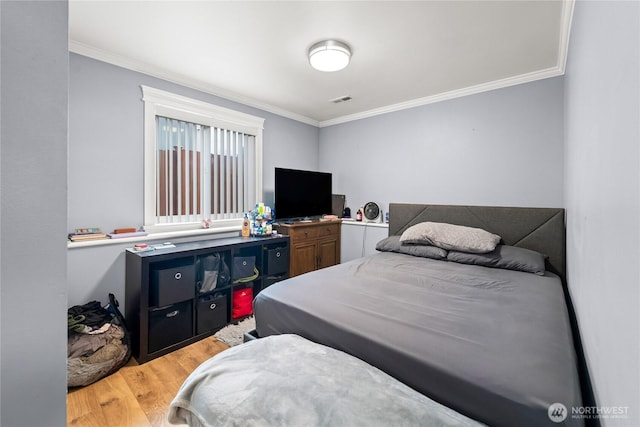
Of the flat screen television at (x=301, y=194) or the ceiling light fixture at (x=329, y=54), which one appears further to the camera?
the flat screen television at (x=301, y=194)

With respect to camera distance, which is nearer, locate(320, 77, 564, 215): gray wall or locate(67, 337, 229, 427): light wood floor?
locate(67, 337, 229, 427): light wood floor

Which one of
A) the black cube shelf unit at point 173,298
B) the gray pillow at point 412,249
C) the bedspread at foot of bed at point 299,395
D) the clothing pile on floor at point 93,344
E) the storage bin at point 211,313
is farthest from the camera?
the gray pillow at point 412,249

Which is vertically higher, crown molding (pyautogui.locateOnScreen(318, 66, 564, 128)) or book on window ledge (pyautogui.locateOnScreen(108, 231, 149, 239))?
crown molding (pyautogui.locateOnScreen(318, 66, 564, 128))

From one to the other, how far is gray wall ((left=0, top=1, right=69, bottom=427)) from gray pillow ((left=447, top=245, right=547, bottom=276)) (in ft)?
8.87

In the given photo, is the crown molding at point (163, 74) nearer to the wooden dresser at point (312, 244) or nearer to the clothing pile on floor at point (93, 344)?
the wooden dresser at point (312, 244)

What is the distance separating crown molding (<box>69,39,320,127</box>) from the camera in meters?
2.28

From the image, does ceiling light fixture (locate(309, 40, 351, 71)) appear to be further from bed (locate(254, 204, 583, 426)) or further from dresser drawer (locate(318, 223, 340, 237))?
dresser drawer (locate(318, 223, 340, 237))

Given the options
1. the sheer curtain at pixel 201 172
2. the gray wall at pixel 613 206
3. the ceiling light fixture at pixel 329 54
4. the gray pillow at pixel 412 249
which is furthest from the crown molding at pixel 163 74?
the gray wall at pixel 613 206

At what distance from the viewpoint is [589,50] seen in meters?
1.23

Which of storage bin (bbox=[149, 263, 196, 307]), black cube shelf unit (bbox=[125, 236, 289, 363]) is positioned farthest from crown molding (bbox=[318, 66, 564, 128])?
storage bin (bbox=[149, 263, 196, 307])

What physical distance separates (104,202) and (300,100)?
2.44 m

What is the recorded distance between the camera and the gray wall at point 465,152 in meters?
2.70

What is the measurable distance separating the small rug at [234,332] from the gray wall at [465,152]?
2.25 meters

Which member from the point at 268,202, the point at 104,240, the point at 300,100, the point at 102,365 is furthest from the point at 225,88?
the point at 102,365
